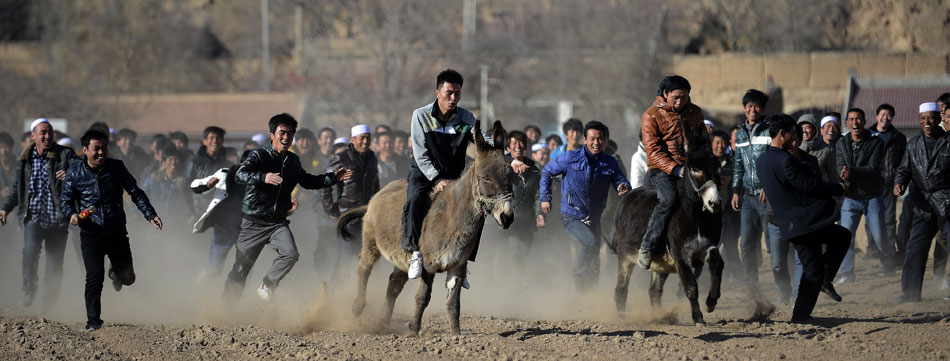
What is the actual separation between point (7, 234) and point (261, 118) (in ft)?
69.6

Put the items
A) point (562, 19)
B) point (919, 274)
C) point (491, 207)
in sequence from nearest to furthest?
point (491, 207) → point (919, 274) → point (562, 19)

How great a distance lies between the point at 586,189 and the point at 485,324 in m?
2.55

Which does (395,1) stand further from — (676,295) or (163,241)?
(676,295)

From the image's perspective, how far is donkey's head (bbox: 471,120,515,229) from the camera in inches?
293

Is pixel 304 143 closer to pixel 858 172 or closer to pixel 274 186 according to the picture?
pixel 274 186

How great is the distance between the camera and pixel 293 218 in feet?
49.7

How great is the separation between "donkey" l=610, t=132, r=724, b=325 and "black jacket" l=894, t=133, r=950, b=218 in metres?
2.80

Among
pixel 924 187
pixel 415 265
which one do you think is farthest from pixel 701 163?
pixel 924 187

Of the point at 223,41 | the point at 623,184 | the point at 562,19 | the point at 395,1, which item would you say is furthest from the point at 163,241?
the point at 223,41

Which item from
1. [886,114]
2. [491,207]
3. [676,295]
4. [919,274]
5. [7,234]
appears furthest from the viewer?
[7,234]

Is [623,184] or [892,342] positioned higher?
[623,184]

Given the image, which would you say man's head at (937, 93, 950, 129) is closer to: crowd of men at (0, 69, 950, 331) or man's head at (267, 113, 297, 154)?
crowd of men at (0, 69, 950, 331)

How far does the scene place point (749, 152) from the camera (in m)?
10.6

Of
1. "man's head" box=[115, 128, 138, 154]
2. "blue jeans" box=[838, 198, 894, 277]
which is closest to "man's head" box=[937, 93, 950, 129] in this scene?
"blue jeans" box=[838, 198, 894, 277]
